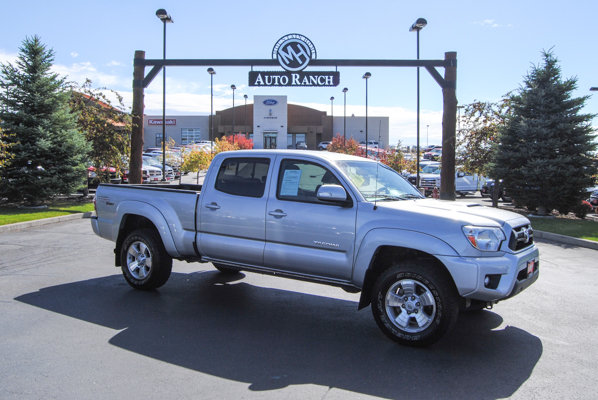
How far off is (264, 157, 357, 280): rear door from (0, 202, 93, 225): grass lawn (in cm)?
1016

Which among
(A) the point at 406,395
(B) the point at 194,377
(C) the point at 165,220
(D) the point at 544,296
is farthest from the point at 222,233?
(D) the point at 544,296

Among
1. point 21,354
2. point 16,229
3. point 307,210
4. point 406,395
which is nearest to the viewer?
point 406,395

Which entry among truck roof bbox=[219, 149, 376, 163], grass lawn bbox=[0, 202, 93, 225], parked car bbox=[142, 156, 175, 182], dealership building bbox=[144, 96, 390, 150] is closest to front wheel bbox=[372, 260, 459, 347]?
truck roof bbox=[219, 149, 376, 163]

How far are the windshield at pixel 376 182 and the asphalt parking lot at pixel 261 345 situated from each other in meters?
1.50

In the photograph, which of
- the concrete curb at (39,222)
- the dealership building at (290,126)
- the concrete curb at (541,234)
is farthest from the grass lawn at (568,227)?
the dealership building at (290,126)

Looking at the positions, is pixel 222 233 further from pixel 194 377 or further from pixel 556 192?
pixel 556 192

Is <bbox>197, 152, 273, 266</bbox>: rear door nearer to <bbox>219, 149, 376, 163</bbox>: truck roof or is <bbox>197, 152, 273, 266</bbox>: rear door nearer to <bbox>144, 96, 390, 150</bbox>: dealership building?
<bbox>219, 149, 376, 163</bbox>: truck roof

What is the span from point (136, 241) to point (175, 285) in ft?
3.07

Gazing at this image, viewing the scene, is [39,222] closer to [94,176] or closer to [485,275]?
[94,176]

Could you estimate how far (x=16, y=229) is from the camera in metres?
12.4

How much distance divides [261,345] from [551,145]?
15.0m

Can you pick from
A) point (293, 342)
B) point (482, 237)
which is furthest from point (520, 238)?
point (293, 342)

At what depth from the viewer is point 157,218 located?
6.48m

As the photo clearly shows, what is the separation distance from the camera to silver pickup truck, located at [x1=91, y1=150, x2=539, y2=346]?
4.61m
